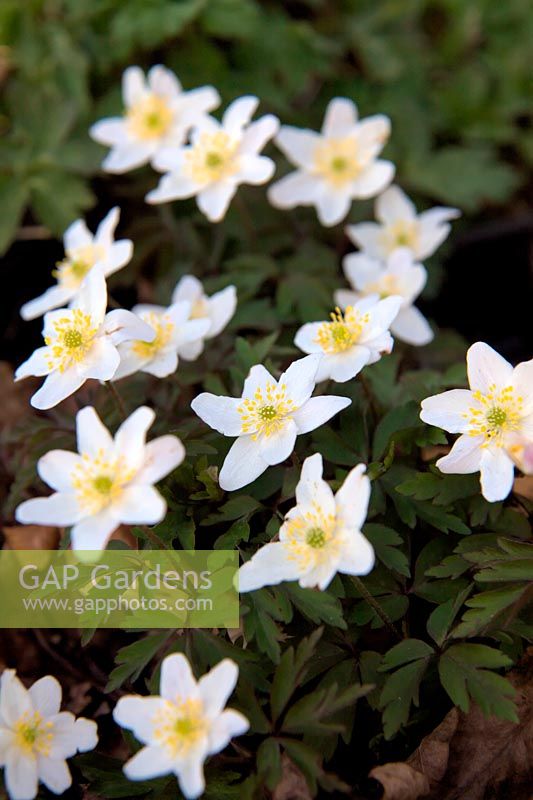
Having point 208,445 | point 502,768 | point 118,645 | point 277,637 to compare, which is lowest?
point 118,645

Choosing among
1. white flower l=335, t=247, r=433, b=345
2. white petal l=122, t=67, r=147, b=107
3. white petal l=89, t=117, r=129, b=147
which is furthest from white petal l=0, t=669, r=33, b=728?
white petal l=122, t=67, r=147, b=107

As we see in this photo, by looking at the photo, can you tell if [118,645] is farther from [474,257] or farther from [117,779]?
[474,257]

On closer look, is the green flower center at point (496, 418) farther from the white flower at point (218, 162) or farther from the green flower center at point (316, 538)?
the white flower at point (218, 162)

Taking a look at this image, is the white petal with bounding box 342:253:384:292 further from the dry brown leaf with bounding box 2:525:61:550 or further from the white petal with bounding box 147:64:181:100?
the dry brown leaf with bounding box 2:525:61:550

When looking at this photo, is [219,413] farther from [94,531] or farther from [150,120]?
[150,120]

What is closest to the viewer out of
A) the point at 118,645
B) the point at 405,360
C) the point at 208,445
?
the point at 208,445

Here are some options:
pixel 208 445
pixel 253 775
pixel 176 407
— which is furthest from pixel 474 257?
pixel 253 775
